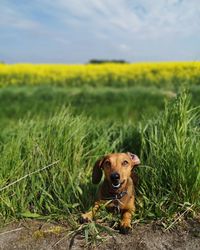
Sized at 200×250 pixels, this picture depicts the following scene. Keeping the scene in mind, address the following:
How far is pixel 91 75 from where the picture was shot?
1817cm

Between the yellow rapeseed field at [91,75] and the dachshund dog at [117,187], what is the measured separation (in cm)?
1393

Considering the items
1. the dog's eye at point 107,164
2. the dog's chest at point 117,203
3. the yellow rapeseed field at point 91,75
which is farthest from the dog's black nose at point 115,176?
the yellow rapeseed field at point 91,75

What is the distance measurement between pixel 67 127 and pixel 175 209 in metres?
1.30

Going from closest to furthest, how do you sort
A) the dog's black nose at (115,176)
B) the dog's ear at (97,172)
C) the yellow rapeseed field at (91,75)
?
the dog's black nose at (115,176) < the dog's ear at (97,172) < the yellow rapeseed field at (91,75)

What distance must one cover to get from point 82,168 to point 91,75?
14.5 meters

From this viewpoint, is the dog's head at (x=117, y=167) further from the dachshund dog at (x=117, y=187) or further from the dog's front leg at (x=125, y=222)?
the dog's front leg at (x=125, y=222)

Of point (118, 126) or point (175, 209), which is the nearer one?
point (175, 209)

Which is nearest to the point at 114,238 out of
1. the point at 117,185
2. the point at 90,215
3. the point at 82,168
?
the point at 90,215

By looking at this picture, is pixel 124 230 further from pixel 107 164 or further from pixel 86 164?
pixel 86 164

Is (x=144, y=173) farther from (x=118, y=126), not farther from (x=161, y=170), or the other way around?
(x=118, y=126)

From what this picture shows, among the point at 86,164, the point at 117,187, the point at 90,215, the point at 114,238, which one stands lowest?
the point at 114,238

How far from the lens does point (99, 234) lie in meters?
3.02

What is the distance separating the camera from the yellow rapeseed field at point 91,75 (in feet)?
57.1

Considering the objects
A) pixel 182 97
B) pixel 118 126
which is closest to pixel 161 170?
pixel 182 97
